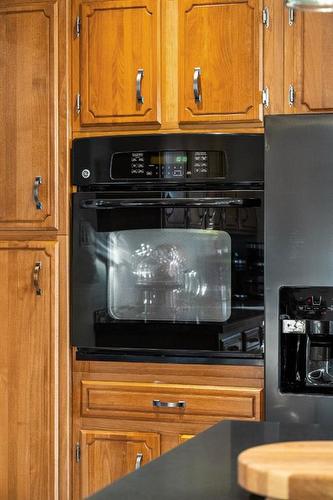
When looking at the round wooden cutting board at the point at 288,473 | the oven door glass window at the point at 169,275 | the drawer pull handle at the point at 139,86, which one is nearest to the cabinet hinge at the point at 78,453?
the oven door glass window at the point at 169,275

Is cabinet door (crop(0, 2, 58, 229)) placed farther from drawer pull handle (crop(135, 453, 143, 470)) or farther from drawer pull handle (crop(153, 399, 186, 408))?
drawer pull handle (crop(135, 453, 143, 470))

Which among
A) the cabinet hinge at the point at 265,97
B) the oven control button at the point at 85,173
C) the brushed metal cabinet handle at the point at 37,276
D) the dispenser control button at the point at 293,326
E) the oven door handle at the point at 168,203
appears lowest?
the dispenser control button at the point at 293,326

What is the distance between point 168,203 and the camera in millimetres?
2998

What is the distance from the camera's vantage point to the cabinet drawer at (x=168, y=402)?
2.93m

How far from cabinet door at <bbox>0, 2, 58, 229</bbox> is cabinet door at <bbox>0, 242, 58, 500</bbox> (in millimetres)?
141

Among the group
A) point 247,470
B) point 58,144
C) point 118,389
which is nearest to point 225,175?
point 58,144

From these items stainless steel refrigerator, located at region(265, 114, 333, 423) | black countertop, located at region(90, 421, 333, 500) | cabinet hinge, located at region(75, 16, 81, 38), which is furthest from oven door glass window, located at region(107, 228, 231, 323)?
black countertop, located at region(90, 421, 333, 500)

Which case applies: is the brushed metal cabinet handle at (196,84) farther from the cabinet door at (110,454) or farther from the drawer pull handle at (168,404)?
the cabinet door at (110,454)

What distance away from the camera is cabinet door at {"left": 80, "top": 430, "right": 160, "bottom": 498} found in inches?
118

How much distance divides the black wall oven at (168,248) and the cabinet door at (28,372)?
0.38 ft

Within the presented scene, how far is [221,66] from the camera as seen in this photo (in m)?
2.98

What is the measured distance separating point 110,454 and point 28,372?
1.33 feet

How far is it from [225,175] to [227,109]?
0.72 ft

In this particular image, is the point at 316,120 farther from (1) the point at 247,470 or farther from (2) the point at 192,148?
(1) the point at 247,470
